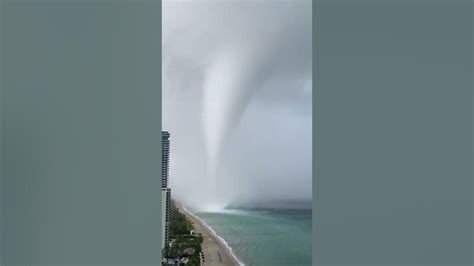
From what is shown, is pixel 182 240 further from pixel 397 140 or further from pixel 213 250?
pixel 397 140

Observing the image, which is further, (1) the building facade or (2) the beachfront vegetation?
(2) the beachfront vegetation

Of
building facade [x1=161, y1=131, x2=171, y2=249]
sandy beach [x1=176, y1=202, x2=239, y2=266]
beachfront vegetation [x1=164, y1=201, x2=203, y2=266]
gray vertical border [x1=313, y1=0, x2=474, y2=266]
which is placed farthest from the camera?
sandy beach [x1=176, y1=202, x2=239, y2=266]

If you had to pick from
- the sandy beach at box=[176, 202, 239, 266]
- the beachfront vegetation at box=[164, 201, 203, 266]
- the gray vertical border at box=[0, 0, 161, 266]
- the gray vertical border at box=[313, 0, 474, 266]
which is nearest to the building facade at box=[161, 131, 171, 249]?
the beachfront vegetation at box=[164, 201, 203, 266]

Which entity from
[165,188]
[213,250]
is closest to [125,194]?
[165,188]

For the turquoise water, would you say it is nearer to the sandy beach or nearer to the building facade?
the sandy beach

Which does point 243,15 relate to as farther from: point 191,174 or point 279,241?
point 279,241

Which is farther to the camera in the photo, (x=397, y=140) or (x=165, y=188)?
(x=165, y=188)

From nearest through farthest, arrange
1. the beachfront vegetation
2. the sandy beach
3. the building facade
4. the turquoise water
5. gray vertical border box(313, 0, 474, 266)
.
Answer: gray vertical border box(313, 0, 474, 266) → the building facade → the turquoise water → the beachfront vegetation → the sandy beach
